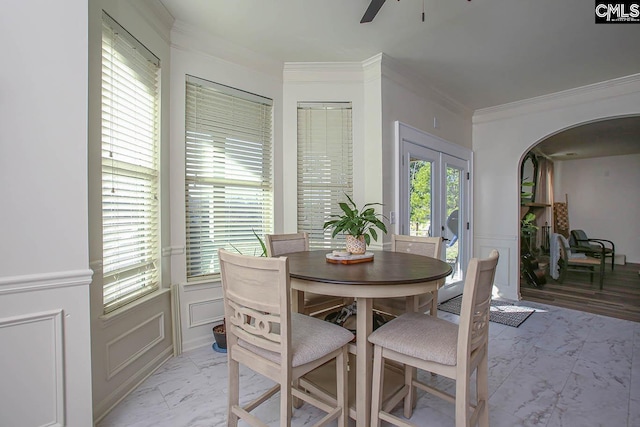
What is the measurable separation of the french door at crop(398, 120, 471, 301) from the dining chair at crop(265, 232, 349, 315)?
1210 mm

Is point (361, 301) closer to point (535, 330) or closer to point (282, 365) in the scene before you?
point (282, 365)

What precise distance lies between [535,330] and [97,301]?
375cm

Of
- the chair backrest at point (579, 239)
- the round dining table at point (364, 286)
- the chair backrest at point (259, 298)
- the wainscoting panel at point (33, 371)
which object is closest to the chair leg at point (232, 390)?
the chair backrest at point (259, 298)

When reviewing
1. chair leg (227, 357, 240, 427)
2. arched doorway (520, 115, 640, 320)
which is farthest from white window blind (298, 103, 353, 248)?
arched doorway (520, 115, 640, 320)

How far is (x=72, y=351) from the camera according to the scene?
1.37 m

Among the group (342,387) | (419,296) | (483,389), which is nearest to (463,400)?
(483,389)

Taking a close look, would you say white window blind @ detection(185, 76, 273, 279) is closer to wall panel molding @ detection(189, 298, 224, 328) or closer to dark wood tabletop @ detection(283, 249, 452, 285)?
wall panel molding @ detection(189, 298, 224, 328)

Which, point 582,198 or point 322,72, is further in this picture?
point 582,198

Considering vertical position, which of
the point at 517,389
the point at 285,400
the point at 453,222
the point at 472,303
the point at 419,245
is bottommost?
the point at 517,389

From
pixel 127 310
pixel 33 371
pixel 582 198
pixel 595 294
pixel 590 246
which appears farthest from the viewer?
pixel 582 198

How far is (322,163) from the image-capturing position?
3057 mm

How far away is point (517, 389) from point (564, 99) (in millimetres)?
3564

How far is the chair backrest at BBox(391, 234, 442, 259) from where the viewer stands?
2.22 metres

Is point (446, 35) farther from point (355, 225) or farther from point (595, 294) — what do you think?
point (595, 294)
